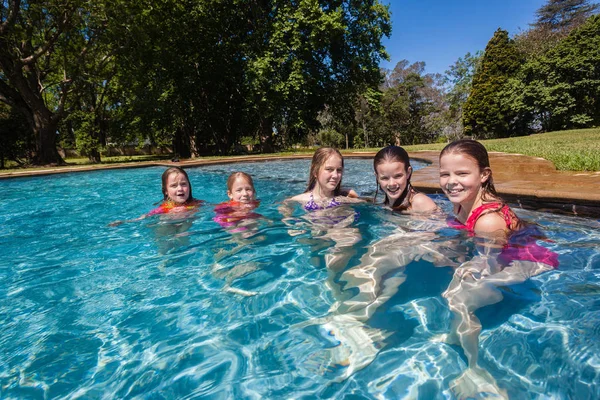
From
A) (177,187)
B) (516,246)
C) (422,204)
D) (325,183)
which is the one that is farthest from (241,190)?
(516,246)

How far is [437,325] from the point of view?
2059 mm

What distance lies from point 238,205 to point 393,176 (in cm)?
224

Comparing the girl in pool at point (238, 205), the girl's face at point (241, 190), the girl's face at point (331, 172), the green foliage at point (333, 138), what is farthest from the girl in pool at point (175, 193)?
the green foliage at point (333, 138)

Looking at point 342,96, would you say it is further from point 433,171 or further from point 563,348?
point 563,348

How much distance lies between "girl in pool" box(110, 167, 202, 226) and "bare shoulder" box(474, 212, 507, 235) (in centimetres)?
391

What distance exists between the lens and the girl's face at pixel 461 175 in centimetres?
276

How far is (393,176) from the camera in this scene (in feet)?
12.4

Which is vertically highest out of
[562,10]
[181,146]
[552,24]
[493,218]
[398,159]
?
[562,10]

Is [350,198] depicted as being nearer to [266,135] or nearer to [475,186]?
[475,186]

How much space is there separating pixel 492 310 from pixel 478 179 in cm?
108

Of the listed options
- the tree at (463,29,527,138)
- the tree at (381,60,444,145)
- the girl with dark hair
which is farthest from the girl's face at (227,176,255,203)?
the tree at (381,60,444,145)

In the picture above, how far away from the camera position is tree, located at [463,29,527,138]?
2831cm

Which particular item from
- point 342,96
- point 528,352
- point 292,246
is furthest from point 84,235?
point 342,96

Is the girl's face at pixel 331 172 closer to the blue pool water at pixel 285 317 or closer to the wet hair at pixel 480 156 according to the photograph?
the blue pool water at pixel 285 317
